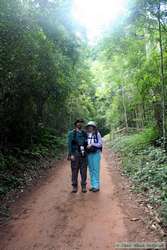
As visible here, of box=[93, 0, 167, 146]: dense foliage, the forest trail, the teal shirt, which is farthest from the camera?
box=[93, 0, 167, 146]: dense foliage

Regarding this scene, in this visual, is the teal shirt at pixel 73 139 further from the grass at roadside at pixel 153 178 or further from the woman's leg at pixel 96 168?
the grass at roadside at pixel 153 178

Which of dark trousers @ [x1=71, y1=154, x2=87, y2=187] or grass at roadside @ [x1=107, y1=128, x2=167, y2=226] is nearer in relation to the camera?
grass at roadside @ [x1=107, y1=128, x2=167, y2=226]

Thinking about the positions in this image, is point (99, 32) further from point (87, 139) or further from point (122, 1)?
point (87, 139)

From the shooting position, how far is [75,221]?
208 inches

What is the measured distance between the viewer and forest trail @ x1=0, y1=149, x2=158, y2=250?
4.45 metres

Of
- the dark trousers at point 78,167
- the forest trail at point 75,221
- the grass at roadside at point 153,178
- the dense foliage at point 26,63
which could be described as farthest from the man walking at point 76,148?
the dense foliage at point 26,63

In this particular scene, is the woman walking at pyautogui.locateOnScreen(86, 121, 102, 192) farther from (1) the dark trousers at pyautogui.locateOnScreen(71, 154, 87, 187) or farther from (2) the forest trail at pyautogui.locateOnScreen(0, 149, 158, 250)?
(2) the forest trail at pyautogui.locateOnScreen(0, 149, 158, 250)

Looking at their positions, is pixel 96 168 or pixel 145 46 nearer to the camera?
pixel 96 168

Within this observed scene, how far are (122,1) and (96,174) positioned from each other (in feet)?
17.5

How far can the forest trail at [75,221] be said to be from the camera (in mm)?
4449

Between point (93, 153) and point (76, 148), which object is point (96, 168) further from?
point (76, 148)

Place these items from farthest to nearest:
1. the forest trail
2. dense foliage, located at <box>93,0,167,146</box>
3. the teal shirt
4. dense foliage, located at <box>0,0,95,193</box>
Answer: dense foliage, located at <box>93,0,167,146</box>
the teal shirt
dense foliage, located at <box>0,0,95,193</box>
the forest trail

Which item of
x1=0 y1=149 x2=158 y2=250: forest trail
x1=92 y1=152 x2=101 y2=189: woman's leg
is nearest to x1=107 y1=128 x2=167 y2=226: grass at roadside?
x1=0 y1=149 x2=158 y2=250: forest trail

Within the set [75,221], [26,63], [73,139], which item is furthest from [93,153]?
[26,63]
